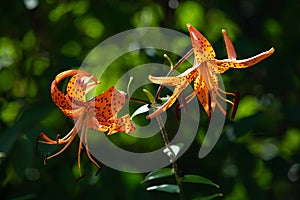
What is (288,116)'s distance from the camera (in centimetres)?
213

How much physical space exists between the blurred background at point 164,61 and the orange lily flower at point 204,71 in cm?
48

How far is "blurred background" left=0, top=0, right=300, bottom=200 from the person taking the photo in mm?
2100

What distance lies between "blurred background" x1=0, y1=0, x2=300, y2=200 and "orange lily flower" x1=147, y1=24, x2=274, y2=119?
485 millimetres

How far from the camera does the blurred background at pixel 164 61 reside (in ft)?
6.89

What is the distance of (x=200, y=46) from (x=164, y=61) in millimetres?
586

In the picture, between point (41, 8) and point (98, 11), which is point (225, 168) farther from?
point (41, 8)

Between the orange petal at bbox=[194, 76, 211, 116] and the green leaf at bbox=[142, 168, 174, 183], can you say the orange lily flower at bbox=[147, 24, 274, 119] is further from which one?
the green leaf at bbox=[142, 168, 174, 183]

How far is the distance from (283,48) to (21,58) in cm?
86

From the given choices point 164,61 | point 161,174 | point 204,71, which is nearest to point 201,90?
point 204,71

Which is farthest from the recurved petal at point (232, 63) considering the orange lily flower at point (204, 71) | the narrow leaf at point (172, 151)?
the narrow leaf at point (172, 151)

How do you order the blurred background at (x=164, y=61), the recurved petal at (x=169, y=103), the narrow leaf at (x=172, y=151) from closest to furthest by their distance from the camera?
1. the recurved petal at (x=169, y=103)
2. the narrow leaf at (x=172, y=151)
3. the blurred background at (x=164, y=61)

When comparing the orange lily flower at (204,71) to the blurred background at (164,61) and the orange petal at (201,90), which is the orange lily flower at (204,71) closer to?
the orange petal at (201,90)

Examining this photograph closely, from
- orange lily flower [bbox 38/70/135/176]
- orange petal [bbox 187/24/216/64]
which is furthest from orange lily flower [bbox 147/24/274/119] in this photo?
orange lily flower [bbox 38/70/135/176]

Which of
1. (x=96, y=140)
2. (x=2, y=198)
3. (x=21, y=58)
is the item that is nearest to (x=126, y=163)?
(x=96, y=140)
